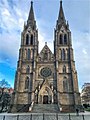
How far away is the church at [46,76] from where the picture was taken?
126 ft

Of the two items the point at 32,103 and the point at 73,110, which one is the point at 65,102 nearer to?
the point at 73,110

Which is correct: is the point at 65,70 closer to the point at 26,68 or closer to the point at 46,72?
the point at 46,72

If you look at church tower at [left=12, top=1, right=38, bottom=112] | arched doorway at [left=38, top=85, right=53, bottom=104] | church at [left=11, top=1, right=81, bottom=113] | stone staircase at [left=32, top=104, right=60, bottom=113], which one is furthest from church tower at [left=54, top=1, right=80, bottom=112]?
church tower at [left=12, top=1, right=38, bottom=112]

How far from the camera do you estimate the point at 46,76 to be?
4197 centimetres

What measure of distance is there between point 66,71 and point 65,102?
846cm

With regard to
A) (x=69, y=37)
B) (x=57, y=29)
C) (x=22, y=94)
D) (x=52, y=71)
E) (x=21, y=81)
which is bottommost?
(x=22, y=94)

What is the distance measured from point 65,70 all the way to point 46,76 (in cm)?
557

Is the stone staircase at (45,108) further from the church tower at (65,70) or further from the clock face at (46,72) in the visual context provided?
the clock face at (46,72)

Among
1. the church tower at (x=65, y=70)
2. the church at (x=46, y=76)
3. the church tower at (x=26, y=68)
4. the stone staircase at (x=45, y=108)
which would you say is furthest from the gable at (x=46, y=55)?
the stone staircase at (x=45, y=108)

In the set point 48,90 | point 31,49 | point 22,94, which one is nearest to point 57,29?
point 31,49

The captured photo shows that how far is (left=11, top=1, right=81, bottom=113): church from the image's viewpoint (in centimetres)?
3834

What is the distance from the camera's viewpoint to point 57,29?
160 feet

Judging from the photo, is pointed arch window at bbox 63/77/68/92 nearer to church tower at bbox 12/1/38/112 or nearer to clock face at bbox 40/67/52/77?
clock face at bbox 40/67/52/77

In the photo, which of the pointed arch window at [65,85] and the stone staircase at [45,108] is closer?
the stone staircase at [45,108]
